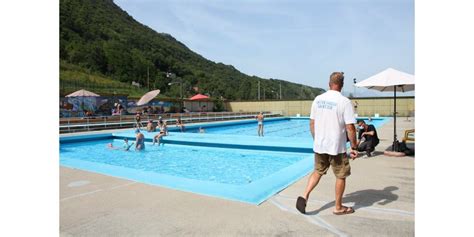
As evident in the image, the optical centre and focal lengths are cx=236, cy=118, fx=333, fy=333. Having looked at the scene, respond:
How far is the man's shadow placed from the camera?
12.1 feet

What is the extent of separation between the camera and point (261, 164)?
8.75 metres

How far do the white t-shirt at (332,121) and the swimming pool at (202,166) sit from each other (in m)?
1.11

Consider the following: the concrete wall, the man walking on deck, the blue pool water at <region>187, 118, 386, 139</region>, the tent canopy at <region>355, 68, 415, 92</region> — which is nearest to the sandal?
the man walking on deck

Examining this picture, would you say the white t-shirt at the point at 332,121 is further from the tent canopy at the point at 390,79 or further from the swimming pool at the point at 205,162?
the tent canopy at the point at 390,79

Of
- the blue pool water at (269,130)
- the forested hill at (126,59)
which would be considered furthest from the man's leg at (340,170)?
the forested hill at (126,59)

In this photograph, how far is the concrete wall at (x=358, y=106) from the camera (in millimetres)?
28047

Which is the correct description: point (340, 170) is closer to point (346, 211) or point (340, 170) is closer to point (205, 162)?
point (346, 211)

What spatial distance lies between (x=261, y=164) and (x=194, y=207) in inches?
203

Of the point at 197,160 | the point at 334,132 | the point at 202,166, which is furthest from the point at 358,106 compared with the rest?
the point at 334,132
